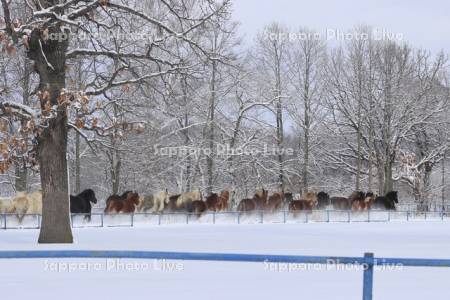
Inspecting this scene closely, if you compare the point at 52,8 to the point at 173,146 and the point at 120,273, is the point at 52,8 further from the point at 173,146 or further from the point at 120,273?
the point at 173,146

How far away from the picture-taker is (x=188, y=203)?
43.2 meters

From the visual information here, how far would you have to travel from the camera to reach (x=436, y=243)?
2620cm

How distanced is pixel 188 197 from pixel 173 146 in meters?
9.40

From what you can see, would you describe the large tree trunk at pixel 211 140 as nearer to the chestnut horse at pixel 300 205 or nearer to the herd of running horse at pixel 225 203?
the herd of running horse at pixel 225 203

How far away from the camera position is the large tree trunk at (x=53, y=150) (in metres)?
23.3

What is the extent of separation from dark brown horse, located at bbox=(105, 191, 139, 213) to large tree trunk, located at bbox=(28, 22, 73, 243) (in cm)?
1655

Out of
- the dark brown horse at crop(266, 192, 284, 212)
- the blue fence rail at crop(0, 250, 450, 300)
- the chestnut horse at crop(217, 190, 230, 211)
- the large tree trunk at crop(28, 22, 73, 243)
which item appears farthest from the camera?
the dark brown horse at crop(266, 192, 284, 212)

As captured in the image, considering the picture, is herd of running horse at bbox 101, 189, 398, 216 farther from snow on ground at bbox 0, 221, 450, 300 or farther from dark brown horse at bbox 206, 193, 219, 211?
snow on ground at bbox 0, 221, 450, 300

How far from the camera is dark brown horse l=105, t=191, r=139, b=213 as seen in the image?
4056cm

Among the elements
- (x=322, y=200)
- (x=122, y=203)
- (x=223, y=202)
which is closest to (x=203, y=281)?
(x=122, y=203)

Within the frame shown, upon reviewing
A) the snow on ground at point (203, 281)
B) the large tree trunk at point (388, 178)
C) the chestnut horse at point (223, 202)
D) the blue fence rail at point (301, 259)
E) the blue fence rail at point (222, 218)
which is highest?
the large tree trunk at point (388, 178)

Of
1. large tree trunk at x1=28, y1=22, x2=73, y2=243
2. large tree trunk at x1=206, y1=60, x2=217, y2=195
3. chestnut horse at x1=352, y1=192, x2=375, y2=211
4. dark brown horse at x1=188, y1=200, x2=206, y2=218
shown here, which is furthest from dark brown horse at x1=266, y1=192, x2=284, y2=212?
large tree trunk at x1=28, y1=22, x2=73, y2=243

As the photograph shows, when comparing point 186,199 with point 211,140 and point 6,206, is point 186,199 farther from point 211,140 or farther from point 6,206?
point 6,206

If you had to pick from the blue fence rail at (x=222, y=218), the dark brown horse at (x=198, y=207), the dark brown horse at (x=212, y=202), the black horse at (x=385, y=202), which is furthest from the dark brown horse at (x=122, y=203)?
the black horse at (x=385, y=202)
